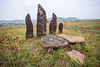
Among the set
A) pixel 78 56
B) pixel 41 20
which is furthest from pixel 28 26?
pixel 78 56

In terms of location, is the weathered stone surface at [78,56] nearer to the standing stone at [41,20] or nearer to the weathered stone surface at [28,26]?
the standing stone at [41,20]

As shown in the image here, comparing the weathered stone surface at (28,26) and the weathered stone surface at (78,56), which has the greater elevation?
the weathered stone surface at (28,26)

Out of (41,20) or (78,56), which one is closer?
(78,56)

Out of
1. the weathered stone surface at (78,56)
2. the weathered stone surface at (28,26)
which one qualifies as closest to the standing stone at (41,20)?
the weathered stone surface at (28,26)

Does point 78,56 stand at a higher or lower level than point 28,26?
lower

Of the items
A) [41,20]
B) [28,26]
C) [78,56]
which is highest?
[41,20]

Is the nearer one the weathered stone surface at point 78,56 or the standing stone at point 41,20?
the weathered stone surface at point 78,56

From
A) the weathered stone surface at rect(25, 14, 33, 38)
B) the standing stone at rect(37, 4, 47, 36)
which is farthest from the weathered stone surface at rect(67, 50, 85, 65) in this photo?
the weathered stone surface at rect(25, 14, 33, 38)

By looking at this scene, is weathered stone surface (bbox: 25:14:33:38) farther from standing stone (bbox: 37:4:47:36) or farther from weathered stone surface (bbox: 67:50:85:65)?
weathered stone surface (bbox: 67:50:85:65)

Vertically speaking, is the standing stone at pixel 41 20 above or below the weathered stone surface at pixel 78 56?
above

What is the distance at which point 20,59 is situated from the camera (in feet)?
12.1

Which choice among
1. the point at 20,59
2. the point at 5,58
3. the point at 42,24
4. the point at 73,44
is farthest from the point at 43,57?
the point at 42,24

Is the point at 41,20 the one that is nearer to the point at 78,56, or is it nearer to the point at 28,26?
the point at 28,26

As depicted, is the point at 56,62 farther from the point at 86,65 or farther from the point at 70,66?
the point at 86,65
